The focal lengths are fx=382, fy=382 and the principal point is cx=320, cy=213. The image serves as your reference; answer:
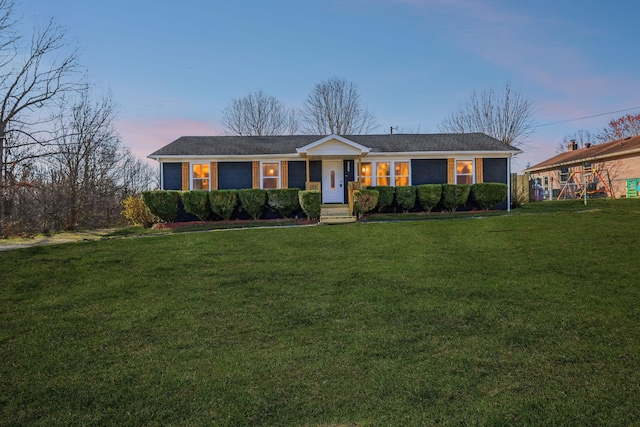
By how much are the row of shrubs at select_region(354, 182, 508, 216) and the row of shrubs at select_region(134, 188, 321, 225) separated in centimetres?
357

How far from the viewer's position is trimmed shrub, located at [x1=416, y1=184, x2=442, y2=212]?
16812mm

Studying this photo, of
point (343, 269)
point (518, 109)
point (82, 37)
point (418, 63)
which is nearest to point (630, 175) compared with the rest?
point (518, 109)

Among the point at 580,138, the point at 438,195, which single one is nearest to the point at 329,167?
the point at 438,195

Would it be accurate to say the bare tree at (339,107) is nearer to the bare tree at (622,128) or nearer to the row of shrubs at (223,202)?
the row of shrubs at (223,202)

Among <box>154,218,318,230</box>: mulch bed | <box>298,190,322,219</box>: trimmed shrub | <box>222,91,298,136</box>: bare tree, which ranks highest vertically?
<box>222,91,298,136</box>: bare tree

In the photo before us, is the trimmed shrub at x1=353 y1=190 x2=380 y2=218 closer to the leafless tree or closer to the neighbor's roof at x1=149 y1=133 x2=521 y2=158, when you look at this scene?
the neighbor's roof at x1=149 y1=133 x2=521 y2=158

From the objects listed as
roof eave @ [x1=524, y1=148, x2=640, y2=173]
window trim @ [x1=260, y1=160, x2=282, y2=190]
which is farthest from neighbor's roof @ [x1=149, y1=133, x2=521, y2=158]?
roof eave @ [x1=524, y1=148, x2=640, y2=173]

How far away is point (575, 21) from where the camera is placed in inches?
623

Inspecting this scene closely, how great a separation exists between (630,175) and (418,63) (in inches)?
626

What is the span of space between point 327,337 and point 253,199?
12246 millimetres

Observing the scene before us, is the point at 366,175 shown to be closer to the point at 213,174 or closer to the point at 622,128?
the point at 213,174

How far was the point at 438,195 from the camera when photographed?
55.3ft

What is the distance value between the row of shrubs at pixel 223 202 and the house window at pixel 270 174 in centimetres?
148

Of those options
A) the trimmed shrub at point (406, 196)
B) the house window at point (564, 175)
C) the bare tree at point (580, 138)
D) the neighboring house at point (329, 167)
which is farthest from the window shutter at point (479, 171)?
the bare tree at point (580, 138)
